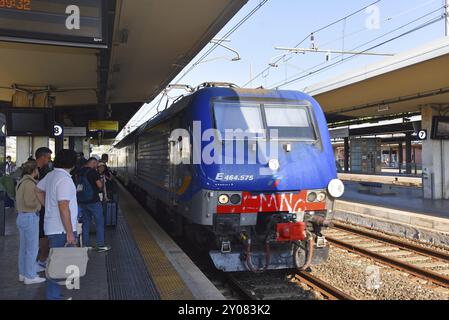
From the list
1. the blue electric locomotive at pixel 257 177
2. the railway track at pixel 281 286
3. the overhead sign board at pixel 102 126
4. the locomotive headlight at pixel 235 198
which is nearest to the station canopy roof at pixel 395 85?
the blue electric locomotive at pixel 257 177

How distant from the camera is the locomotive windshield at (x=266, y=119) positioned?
6207 millimetres

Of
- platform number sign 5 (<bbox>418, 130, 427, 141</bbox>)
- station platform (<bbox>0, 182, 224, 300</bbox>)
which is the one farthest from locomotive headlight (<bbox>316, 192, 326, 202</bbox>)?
platform number sign 5 (<bbox>418, 130, 427, 141</bbox>)

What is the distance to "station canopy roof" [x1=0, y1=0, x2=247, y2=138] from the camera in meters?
6.66

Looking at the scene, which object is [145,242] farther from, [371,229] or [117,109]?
[117,109]

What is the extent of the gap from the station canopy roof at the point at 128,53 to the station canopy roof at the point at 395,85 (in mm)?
4987

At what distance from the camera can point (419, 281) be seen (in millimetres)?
6711

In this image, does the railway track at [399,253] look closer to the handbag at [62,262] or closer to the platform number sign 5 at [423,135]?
the handbag at [62,262]

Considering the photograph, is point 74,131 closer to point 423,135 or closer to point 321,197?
point 321,197

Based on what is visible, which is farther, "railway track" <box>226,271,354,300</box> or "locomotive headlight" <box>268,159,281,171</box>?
"locomotive headlight" <box>268,159,281,171</box>

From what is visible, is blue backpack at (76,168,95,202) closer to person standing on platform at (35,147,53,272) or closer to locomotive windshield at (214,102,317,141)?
person standing on platform at (35,147,53,272)

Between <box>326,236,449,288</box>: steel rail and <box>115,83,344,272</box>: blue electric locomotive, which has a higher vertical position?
<box>115,83,344,272</box>: blue electric locomotive

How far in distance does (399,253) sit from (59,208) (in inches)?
270
